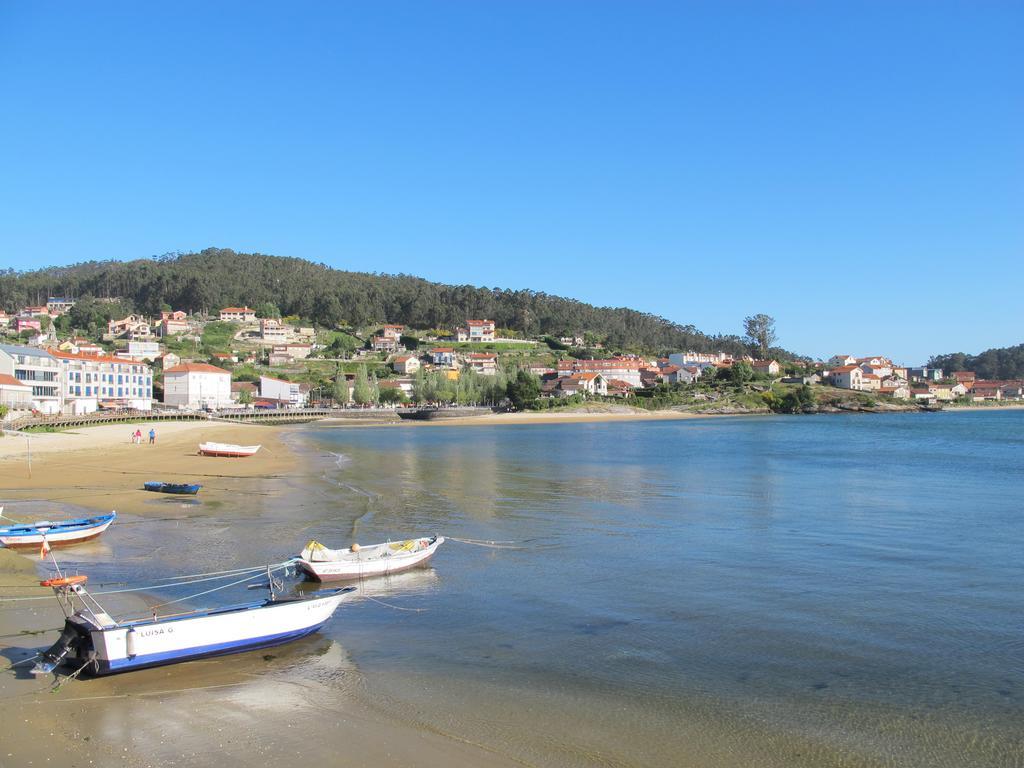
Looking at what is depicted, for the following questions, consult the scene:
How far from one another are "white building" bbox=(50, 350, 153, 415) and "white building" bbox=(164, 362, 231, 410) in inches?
225

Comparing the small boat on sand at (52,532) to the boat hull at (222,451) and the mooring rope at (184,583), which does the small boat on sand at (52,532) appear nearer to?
the mooring rope at (184,583)

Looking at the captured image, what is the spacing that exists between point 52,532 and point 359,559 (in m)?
8.10

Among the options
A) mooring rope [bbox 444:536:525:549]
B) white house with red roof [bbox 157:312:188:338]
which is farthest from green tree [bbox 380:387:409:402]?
mooring rope [bbox 444:536:525:549]

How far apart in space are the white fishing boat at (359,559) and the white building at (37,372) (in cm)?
6715

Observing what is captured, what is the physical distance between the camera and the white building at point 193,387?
4301 inches

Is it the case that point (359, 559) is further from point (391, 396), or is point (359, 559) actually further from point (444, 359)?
point (444, 359)

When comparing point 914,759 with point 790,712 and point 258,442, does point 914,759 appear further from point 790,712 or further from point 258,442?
point 258,442

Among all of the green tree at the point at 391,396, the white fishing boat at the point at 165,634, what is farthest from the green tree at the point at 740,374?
the white fishing boat at the point at 165,634

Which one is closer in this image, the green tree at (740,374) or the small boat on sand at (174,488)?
the small boat on sand at (174,488)

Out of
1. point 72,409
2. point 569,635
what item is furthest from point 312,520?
point 72,409

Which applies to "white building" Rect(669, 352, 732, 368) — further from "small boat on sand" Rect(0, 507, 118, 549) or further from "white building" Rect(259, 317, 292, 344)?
"small boat on sand" Rect(0, 507, 118, 549)

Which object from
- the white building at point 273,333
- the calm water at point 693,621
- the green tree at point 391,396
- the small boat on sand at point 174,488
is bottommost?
the calm water at point 693,621

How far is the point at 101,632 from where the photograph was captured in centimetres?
1102

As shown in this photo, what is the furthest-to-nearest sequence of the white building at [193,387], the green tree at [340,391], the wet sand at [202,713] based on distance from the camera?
the green tree at [340,391], the white building at [193,387], the wet sand at [202,713]
